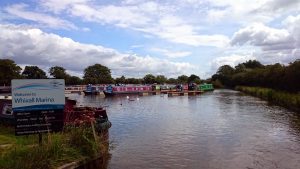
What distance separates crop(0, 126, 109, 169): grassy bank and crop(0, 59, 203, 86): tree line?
86360 mm

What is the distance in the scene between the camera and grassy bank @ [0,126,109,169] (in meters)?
12.7

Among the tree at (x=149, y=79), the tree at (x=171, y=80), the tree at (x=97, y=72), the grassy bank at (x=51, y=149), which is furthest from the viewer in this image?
the tree at (x=171, y=80)

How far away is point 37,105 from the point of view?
14961 millimetres

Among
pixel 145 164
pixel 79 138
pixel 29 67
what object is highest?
pixel 29 67

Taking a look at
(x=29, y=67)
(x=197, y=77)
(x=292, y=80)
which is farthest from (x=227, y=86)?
(x=292, y=80)

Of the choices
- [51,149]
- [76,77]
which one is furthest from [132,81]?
[51,149]

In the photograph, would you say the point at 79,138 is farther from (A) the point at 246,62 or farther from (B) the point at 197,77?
(A) the point at 246,62

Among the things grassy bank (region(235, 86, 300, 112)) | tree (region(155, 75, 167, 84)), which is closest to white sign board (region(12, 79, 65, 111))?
grassy bank (region(235, 86, 300, 112))

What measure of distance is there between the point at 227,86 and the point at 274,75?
3202 inches

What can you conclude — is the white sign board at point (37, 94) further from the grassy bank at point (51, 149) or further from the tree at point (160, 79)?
the tree at point (160, 79)

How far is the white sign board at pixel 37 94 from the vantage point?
14625 mm

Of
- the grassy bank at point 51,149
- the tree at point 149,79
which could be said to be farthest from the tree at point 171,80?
the grassy bank at point 51,149

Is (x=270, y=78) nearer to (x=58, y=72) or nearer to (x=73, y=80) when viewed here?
(x=58, y=72)

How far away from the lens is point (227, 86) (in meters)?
145
